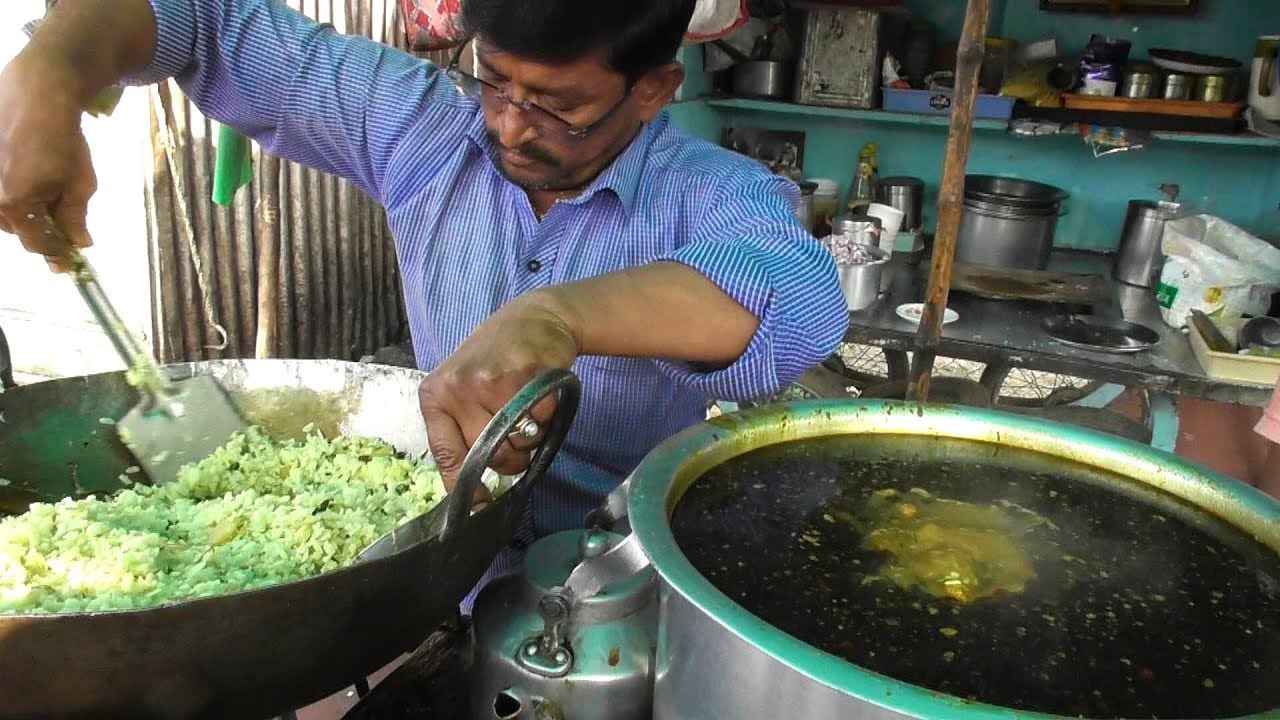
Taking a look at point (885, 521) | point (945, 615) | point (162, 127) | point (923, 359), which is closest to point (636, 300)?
point (885, 521)

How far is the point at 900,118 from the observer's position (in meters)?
5.43

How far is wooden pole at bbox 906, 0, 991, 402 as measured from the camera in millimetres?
2779

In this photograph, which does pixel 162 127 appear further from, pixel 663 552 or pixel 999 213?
pixel 999 213

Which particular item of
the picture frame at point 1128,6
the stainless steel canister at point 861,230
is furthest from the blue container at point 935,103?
the stainless steel canister at point 861,230

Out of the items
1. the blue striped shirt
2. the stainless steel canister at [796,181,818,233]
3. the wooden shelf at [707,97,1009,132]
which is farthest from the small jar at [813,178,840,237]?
the blue striped shirt

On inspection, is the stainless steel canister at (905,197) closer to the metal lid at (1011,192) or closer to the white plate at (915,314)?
the metal lid at (1011,192)

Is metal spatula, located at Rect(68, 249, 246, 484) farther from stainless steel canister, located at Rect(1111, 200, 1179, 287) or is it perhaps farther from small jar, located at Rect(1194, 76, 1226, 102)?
small jar, located at Rect(1194, 76, 1226, 102)

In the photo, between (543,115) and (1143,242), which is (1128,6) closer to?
(1143,242)

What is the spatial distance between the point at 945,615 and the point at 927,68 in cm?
525

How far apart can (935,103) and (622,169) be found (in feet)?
14.0

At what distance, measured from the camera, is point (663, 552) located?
879 millimetres

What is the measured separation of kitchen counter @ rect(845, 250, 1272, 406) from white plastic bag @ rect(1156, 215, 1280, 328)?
143mm

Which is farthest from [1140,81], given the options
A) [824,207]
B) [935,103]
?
[824,207]

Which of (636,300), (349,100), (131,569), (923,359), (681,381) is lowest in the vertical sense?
(923,359)
